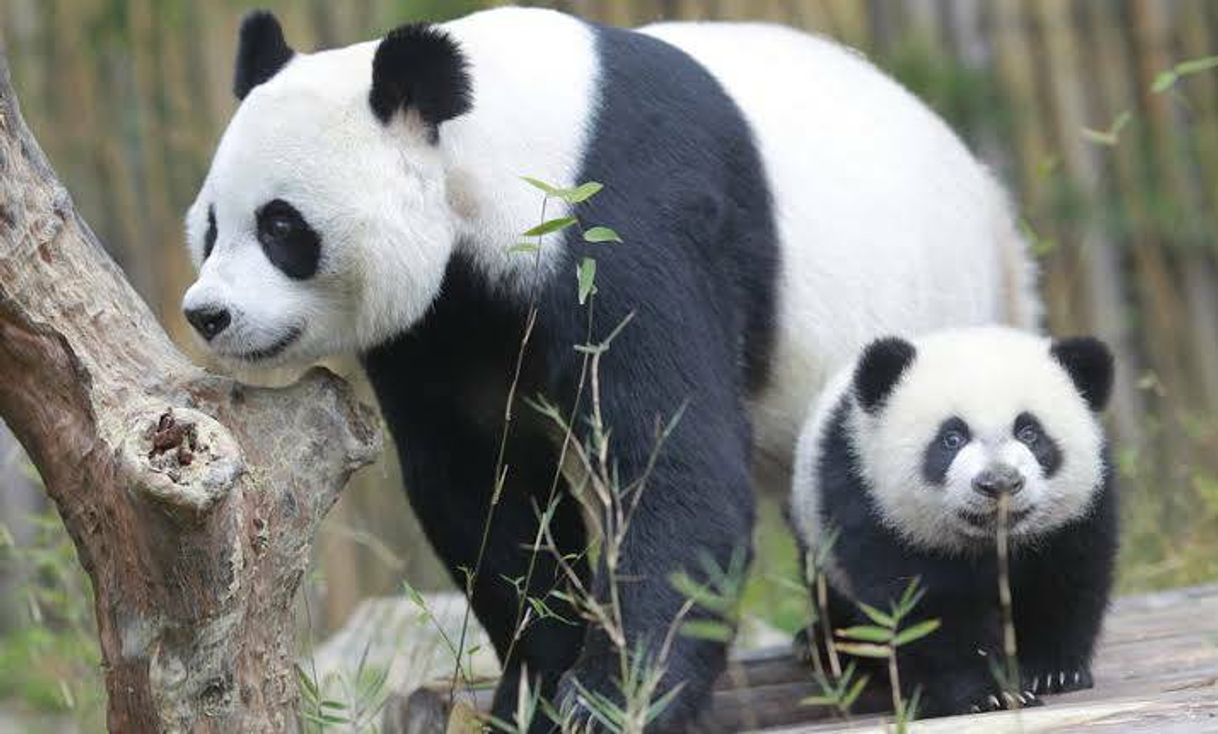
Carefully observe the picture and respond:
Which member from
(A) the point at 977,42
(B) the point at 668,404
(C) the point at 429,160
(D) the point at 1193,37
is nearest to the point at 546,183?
(C) the point at 429,160

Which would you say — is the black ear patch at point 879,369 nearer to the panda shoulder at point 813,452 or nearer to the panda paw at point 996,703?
the panda shoulder at point 813,452

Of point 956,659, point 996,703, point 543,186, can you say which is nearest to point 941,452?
point 956,659

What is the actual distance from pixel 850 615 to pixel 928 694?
0.44 m

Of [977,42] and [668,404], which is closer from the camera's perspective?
[668,404]

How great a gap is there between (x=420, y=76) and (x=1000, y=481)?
141cm

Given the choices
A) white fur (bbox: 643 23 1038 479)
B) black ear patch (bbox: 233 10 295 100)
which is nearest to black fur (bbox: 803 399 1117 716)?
white fur (bbox: 643 23 1038 479)

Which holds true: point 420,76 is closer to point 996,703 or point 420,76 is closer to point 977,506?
point 977,506

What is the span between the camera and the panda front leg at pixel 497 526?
446cm

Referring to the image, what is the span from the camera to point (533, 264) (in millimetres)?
3967

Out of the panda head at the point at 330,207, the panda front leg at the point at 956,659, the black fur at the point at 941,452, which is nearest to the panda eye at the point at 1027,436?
the black fur at the point at 941,452

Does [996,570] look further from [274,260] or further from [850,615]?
[274,260]

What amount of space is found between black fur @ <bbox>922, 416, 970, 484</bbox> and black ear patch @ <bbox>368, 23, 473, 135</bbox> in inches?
47.9

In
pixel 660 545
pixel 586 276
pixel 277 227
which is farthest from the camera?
pixel 660 545

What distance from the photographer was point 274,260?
3.88m
